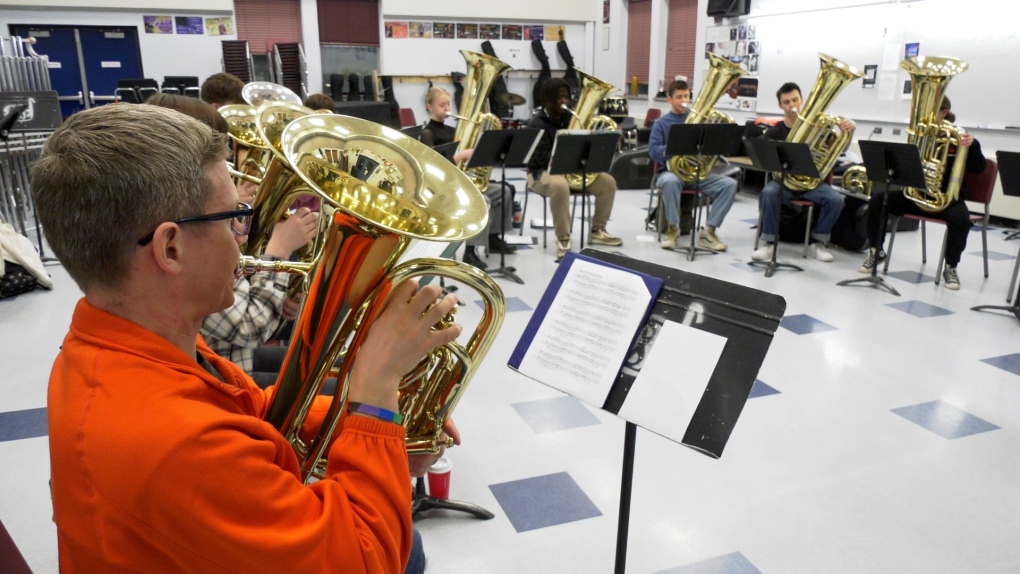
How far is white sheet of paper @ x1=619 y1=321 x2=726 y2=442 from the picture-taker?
4.09 feet

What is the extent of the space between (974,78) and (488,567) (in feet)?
21.7

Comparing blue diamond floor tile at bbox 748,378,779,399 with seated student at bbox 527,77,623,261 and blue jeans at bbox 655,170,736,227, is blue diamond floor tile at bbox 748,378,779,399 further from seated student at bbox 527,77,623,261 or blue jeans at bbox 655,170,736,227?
blue jeans at bbox 655,170,736,227

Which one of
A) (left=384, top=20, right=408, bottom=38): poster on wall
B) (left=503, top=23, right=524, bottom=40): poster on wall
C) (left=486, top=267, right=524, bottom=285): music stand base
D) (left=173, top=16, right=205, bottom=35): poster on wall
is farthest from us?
(left=503, top=23, right=524, bottom=40): poster on wall

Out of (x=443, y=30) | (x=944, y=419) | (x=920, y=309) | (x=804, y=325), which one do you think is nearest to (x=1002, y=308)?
(x=920, y=309)

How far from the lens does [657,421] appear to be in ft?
4.11

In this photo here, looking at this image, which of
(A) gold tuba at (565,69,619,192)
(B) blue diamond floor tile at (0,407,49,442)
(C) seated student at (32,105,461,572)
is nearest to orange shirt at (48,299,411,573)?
(C) seated student at (32,105,461,572)

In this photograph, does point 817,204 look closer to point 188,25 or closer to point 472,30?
point 472,30

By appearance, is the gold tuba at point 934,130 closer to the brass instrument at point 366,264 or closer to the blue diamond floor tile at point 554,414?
the blue diamond floor tile at point 554,414

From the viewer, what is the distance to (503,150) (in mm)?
4406

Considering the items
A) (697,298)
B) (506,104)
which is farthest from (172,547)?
(506,104)

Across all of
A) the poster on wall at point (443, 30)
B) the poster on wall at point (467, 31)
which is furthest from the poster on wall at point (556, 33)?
the poster on wall at point (443, 30)

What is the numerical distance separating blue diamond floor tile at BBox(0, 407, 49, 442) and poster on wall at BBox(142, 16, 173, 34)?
9.20 meters

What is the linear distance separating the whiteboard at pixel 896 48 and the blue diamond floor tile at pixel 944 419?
4.54 meters

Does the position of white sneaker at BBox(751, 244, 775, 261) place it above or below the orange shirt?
below
